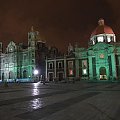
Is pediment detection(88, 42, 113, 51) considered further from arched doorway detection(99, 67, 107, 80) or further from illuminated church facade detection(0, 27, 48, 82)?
illuminated church facade detection(0, 27, 48, 82)

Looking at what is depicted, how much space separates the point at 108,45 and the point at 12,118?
6340cm

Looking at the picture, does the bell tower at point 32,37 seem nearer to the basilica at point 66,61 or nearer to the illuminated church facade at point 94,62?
the basilica at point 66,61

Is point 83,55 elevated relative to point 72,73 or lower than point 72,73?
elevated

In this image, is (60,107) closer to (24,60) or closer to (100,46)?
(100,46)

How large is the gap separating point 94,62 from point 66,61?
38.0ft

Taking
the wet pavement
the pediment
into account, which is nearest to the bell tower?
the pediment

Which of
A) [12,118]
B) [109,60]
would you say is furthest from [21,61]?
[12,118]

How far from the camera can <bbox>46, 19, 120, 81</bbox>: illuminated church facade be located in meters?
66.7

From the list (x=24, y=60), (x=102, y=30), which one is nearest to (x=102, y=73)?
(x=102, y=30)

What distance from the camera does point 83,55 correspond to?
72.2 meters

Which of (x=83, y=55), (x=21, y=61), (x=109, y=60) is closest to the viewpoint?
(x=109, y=60)

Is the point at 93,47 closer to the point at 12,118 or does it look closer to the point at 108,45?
the point at 108,45

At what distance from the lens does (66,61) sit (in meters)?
74.9

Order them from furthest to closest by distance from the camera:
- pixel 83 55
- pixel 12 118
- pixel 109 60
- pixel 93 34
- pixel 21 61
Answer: pixel 21 61 → pixel 93 34 → pixel 83 55 → pixel 109 60 → pixel 12 118
